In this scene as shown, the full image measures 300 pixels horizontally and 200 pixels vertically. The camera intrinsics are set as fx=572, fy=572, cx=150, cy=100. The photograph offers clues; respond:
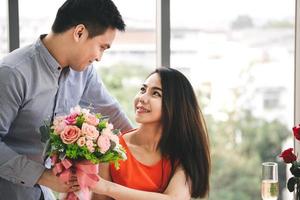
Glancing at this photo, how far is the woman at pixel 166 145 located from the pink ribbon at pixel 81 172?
30 centimetres

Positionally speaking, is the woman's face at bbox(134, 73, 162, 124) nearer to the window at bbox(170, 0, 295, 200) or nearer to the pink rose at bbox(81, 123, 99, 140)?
the pink rose at bbox(81, 123, 99, 140)

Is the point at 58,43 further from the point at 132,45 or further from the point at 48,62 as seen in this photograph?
the point at 132,45

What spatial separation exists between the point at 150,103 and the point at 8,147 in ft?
2.15

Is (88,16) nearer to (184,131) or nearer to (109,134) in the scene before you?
(109,134)

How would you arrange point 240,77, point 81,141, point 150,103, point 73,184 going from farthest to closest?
1. point 240,77
2. point 150,103
3. point 73,184
4. point 81,141

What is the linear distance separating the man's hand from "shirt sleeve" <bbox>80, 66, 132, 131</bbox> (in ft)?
1.85

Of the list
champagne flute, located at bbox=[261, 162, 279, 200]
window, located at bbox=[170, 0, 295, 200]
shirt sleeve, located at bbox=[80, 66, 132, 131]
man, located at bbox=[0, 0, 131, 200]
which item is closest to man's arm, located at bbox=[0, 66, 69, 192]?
man, located at bbox=[0, 0, 131, 200]

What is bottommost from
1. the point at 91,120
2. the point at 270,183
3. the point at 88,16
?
the point at 270,183

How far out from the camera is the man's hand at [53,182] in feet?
6.93

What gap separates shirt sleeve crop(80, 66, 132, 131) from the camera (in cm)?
260

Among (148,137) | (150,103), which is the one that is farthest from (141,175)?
(150,103)

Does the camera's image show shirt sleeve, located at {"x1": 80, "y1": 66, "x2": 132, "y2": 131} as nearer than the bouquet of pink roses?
No

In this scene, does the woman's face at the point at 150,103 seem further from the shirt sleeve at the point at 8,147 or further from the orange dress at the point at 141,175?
the shirt sleeve at the point at 8,147

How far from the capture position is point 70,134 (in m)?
2.03
